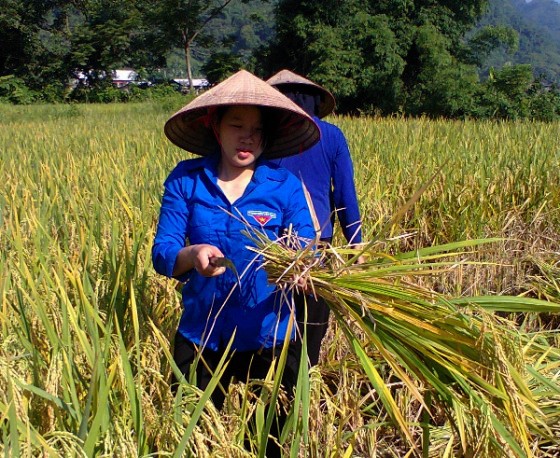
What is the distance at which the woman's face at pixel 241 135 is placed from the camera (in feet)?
4.52

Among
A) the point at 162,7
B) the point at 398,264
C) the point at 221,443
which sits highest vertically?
the point at 162,7

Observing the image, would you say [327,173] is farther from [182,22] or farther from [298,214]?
[182,22]

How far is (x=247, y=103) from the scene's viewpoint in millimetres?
1352

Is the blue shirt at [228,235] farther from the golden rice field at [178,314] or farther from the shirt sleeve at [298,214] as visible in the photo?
the golden rice field at [178,314]

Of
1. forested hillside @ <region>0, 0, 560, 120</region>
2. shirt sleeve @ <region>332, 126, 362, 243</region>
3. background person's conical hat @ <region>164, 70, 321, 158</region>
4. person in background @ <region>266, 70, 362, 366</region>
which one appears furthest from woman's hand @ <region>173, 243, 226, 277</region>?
forested hillside @ <region>0, 0, 560, 120</region>

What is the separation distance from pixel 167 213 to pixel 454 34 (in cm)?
2008

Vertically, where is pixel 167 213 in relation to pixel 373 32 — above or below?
below

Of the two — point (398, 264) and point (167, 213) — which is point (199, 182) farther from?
point (398, 264)

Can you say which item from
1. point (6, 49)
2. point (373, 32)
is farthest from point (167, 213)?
point (6, 49)

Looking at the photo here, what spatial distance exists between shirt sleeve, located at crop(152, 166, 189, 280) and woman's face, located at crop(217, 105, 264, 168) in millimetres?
127

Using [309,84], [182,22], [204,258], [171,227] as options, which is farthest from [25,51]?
[204,258]

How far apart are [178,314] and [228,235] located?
1.95 feet

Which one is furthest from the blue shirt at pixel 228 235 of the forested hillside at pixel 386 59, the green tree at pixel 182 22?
the green tree at pixel 182 22

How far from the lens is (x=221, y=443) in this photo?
44.1 inches
